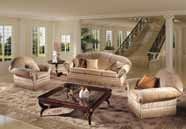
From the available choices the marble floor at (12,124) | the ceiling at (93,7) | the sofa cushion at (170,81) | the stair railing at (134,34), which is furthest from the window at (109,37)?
the marble floor at (12,124)

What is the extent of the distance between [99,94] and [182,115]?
5.53 ft

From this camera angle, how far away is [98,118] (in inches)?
171

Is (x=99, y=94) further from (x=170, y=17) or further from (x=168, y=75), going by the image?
(x=170, y=17)

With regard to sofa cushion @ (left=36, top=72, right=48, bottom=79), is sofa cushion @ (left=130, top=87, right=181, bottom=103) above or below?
below

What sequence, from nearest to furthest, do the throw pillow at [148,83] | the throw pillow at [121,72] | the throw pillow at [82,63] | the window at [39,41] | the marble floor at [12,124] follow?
the marble floor at [12,124]
the throw pillow at [148,83]
the throw pillow at [121,72]
the throw pillow at [82,63]
the window at [39,41]

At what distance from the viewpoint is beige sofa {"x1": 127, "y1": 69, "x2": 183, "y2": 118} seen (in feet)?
13.9

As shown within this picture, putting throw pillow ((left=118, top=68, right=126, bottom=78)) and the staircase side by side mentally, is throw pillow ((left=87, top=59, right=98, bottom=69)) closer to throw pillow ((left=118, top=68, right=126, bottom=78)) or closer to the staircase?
throw pillow ((left=118, top=68, right=126, bottom=78))

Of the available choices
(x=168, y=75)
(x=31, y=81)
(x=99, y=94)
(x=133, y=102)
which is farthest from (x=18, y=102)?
(x=168, y=75)

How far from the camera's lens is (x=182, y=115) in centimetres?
452

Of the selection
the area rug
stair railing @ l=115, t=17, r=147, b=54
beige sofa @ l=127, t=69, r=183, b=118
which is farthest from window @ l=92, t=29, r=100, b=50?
beige sofa @ l=127, t=69, r=183, b=118

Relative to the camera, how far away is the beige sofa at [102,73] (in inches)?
277

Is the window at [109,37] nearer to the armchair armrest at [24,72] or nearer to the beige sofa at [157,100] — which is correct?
the armchair armrest at [24,72]

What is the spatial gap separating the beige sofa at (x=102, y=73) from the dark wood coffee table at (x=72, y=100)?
6.90 ft

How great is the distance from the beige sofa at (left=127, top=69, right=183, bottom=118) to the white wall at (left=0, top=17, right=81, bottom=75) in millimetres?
7053
